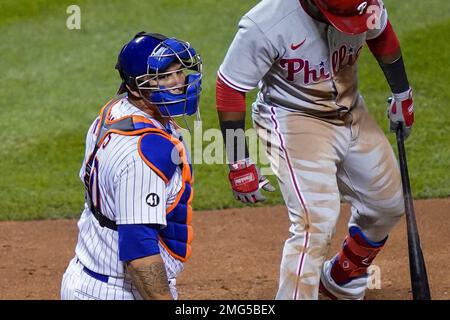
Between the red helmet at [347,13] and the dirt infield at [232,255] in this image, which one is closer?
the red helmet at [347,13]

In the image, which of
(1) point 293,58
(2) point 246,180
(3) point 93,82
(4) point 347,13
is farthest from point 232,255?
(3) point 93,82

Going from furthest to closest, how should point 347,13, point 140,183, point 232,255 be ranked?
point 232,255
point 347,13
point 140,183

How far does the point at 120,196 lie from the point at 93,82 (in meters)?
6.01

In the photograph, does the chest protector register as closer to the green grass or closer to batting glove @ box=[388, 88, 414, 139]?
batting glove @ box=[388, 88, 414, 139]

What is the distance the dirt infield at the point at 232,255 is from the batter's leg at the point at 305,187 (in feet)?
2.84

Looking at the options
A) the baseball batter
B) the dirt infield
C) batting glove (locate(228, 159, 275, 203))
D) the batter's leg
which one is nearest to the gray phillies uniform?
the batter's leg

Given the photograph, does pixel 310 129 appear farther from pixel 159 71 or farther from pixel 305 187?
pixel 159 71

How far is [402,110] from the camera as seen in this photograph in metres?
5.49

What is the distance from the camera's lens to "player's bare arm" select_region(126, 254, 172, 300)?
3709mm

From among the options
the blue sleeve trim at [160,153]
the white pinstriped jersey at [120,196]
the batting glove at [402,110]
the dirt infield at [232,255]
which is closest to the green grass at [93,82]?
the dirt infield at [232,255]

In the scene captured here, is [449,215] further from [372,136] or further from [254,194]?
[254,194]

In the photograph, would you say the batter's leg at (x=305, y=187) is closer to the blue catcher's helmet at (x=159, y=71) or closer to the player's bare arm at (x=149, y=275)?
the blue catcher's helmet at (x=159, y=71)

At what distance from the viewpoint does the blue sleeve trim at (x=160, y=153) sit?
12.3 ft

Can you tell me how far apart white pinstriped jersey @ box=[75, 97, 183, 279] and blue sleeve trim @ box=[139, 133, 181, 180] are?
3cm
